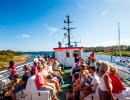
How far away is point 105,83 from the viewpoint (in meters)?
1.97

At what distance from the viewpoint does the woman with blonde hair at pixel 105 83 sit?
6.38 ft

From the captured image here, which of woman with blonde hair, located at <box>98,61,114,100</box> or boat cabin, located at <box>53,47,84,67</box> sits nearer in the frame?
woman with blonde hair, located at <box>98,61,114,100</box>

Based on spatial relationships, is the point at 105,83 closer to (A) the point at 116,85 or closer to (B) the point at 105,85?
(B) the point at 105,85

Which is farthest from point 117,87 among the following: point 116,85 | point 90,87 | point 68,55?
point 68,55

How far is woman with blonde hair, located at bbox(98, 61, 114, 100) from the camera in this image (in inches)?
76.5

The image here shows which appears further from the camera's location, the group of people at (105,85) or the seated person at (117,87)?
the seated person at (117,87)

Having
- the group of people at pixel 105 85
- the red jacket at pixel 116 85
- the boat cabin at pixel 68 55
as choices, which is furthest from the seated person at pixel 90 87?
the boat cabin at pixel 68 55

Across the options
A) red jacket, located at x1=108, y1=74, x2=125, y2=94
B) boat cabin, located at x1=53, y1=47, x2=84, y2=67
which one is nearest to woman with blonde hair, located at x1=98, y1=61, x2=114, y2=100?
red jacket, located at x1=108, y1=74, x2=125, y2=94

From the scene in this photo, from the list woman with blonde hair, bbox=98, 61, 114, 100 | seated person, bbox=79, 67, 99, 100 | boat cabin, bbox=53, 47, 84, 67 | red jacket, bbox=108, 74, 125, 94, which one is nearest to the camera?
woman with blonde hair, bbox=98, 61, 114, 100

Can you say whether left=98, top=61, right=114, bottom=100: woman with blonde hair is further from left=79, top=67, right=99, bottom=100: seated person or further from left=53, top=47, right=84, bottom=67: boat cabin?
left=53, top=47, right=84, bottom=67: boat cabin

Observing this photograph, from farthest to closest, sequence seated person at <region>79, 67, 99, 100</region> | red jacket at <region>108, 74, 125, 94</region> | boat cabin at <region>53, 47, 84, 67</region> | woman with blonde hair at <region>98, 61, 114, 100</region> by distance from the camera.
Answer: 1. boat cabin at <region>53, 47, 84, 67</region>
2. seated person at <region>79, 67, 99, 100</region>
3. red jacket at <region>108, 74, 125, 94</region>
4. woman with blonde hair at <region>98, 61, 114, 100</region>

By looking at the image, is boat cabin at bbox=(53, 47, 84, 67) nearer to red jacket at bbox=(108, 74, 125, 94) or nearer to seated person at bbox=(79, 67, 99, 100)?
seated person at bbox=(79, 67, 99, 100)

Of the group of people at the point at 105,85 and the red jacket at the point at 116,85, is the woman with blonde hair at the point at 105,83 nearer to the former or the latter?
the group of people at the point at 105,85

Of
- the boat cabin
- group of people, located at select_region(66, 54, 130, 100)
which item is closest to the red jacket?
group of people, located at select_region(66, 54, 130, 100)
